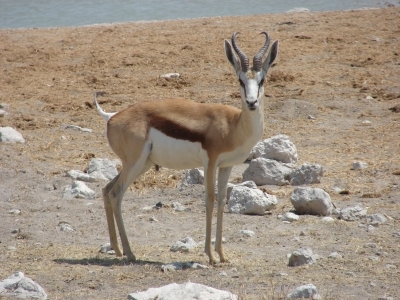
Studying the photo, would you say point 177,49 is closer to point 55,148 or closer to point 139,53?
point 139,53

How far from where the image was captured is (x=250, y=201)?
367 inches

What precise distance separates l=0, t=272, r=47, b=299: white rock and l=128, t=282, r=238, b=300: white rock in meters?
0.78

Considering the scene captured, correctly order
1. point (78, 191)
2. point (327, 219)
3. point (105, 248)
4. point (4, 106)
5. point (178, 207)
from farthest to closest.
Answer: point (4, 106), point (78, 191), point (178, 207), point (327, 219), point (105, 248)

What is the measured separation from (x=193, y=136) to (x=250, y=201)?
2053mm

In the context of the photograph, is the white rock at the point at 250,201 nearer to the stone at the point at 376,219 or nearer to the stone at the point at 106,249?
the stone at the point at 376,219

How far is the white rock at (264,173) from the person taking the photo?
1055 centimetres

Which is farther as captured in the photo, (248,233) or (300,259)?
(248,233)

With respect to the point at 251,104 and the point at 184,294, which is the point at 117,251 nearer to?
the point at 251,104

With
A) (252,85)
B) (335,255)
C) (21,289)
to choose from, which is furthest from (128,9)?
(21,289)

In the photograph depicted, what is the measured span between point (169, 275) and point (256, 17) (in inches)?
664

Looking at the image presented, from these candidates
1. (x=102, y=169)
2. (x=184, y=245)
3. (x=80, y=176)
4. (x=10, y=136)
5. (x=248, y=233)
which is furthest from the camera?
(x=10, y=136)

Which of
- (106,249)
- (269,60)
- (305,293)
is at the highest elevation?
(269,60)

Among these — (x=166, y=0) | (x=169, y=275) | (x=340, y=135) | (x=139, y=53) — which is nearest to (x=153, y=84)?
(x=139, y=53)

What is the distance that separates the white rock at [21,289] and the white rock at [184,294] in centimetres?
78
